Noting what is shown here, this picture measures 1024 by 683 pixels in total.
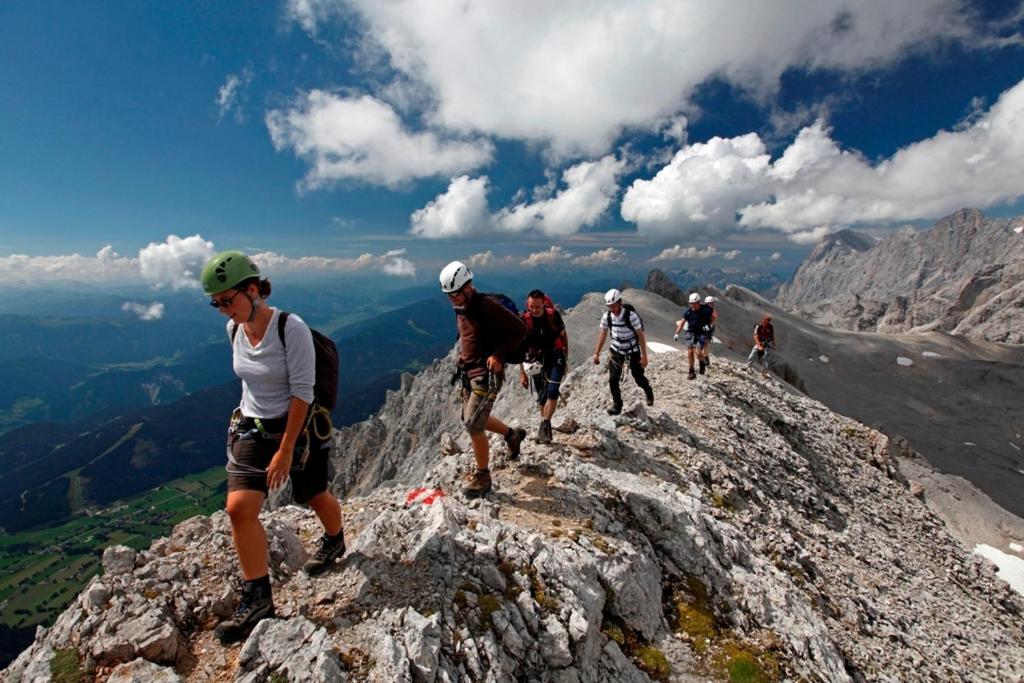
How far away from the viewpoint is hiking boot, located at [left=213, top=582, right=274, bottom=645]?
17.8 ft

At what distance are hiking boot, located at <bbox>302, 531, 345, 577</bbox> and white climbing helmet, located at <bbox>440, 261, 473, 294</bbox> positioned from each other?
14.2 feet

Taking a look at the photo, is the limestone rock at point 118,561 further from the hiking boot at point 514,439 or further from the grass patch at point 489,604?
the hiking boot at point 514,439

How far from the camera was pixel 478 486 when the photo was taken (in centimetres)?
946

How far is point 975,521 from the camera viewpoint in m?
42.4

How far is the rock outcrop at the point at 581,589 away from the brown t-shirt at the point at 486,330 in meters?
2.69

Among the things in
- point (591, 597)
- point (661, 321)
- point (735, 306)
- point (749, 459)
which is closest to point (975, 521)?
point (749, 459)

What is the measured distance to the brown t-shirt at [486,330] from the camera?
855cm

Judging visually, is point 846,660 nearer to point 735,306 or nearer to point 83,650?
point 83,650

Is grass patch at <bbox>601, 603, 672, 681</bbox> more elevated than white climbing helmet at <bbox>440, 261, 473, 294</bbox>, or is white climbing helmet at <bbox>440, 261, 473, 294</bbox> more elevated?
white climbing helmet at <bbox>440, 261, 473, 294</bbox>

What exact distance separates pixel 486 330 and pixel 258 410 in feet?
13.8

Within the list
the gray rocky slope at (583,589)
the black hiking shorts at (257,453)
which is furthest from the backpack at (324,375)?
the gray rocky slope at (583,589)

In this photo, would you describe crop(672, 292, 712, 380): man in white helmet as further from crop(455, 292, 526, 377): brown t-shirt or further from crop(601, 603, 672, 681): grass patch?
crop(601, 603, 672, 681): grass patch

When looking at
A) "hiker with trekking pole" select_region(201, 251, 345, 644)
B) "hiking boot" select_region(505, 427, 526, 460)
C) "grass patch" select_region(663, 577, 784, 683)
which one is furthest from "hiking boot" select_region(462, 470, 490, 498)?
"hiker with trekking pole" select_region(201, 251, 345, 644)

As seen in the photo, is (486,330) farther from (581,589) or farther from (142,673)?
(142,673)
